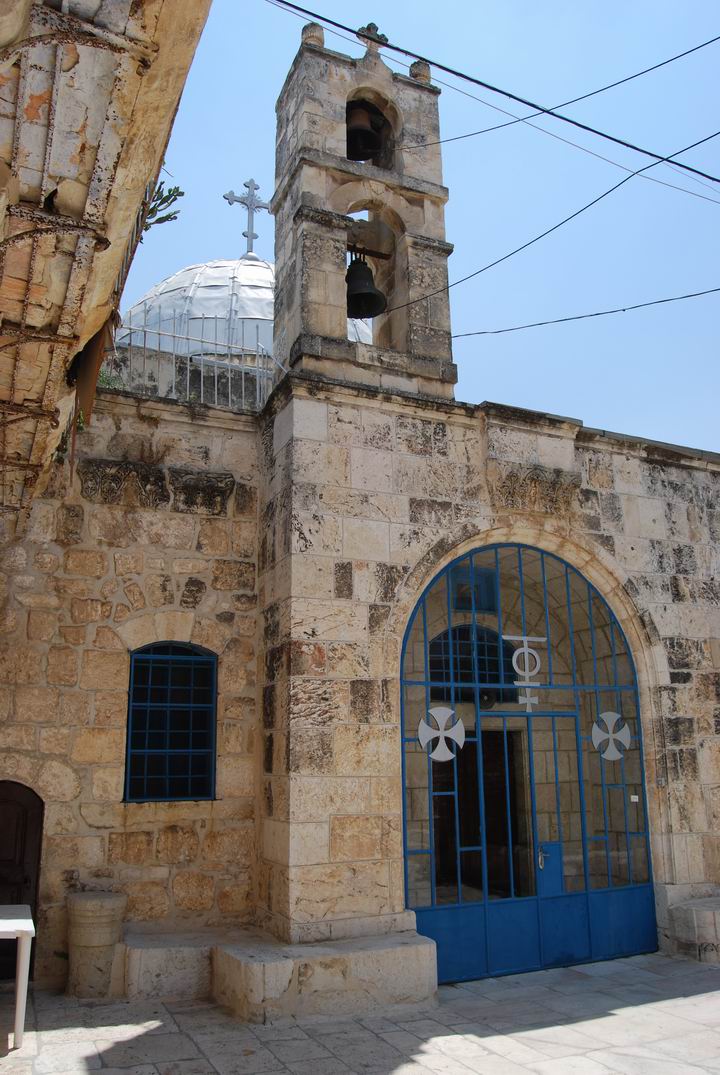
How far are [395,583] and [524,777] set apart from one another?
3.46 meters

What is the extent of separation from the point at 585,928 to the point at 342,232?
5926 millimetres

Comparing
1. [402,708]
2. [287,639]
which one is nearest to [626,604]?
[402,708]

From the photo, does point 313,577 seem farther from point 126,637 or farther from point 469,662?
point 469,662

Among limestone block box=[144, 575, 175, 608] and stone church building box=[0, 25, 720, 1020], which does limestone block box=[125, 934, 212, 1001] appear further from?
limestone block box=[144, 575, 175, 608]

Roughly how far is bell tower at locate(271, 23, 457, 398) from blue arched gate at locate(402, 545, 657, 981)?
1.89 meters

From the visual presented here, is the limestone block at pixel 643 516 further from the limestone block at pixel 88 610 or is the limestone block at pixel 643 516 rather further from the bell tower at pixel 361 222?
the limestone block at pixel 88 610

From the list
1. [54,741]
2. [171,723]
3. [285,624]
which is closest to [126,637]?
[171,723]

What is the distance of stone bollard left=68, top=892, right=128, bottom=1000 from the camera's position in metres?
5.43

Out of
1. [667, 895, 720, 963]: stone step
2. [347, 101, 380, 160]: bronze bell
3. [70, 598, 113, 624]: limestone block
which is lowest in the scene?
[667, 895, 720, 963]: stone step

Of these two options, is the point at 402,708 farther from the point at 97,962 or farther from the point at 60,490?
the point at 60,490

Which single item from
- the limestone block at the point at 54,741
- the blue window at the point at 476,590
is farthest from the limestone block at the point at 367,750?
the blue window at the point at 476,590

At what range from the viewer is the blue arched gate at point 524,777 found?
6398mm

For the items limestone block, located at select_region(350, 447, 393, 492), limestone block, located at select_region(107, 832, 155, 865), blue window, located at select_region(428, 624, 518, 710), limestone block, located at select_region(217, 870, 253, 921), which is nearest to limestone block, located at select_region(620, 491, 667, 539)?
blue window, located at select_region(428, 624, 518, 710)

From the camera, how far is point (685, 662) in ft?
24.6
